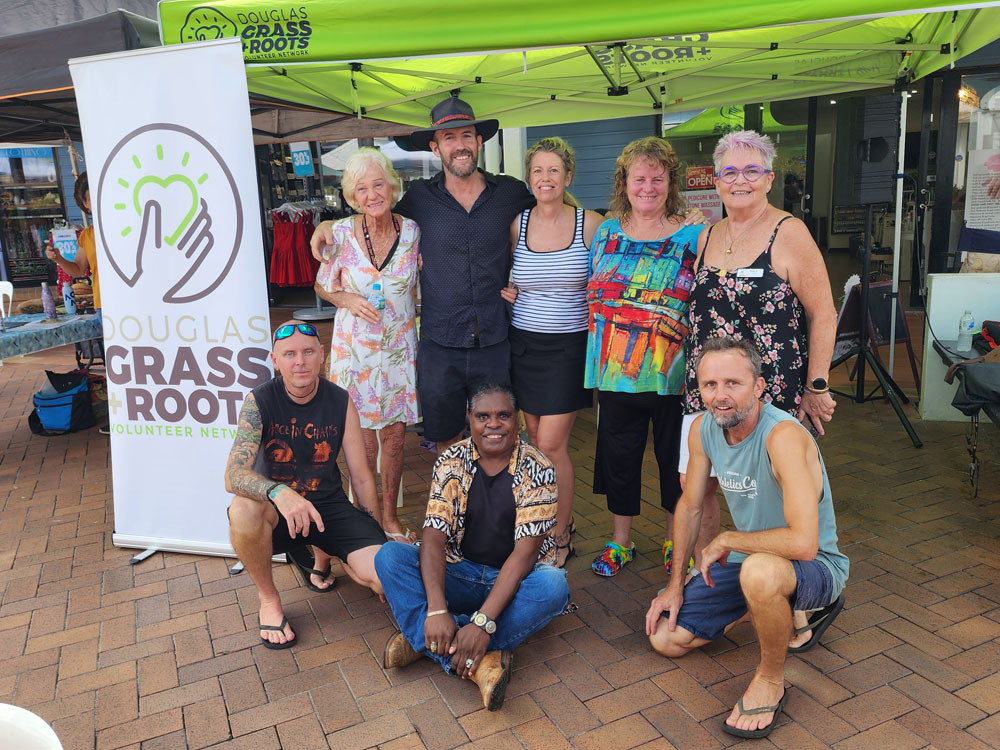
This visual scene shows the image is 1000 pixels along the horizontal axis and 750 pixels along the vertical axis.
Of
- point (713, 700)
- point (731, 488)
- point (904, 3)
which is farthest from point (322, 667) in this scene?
point (904, 3)

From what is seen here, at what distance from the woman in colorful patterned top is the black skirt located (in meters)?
0.13

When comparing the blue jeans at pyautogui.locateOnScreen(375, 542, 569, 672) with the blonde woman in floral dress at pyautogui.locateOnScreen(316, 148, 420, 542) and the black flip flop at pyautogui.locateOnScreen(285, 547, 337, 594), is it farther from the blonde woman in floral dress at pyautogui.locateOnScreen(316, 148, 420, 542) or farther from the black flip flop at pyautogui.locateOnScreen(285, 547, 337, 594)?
the blonde woman in floral dress at pyautogui.locateOnScreen(316, 148, 420, 542)

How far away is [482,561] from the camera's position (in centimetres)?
288

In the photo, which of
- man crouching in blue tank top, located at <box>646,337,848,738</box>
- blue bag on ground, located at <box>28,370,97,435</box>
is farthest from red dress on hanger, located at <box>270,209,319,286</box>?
man crouching in blue tank top, located at <box>646,337,848,738</box>

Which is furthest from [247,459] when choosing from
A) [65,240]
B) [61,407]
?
[65,240]

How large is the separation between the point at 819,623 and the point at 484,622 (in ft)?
3.79

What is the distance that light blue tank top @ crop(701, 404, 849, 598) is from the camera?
2.49 metres

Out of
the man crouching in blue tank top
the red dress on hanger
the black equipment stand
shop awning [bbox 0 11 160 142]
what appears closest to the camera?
the man crouching in blue tank top

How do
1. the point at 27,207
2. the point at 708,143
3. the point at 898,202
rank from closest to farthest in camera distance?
the point at 898,202, the point at 708,143, the point at 27,207

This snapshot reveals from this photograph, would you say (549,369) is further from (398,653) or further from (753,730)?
(753,730)

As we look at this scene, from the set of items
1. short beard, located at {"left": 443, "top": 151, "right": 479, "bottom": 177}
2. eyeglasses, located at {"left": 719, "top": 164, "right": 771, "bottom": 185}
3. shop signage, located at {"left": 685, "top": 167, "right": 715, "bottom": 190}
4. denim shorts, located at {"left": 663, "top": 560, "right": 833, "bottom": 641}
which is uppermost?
shop signage, located at {"left": 685, "top": 167, "right": 715, "bottom": 190}

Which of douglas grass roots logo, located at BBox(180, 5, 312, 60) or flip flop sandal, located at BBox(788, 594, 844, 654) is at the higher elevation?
douglas grass roots logo, located at BBox(180, 5, 312, 60)

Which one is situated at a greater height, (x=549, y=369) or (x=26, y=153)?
(x=26, y=153)

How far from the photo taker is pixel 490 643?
272cm
